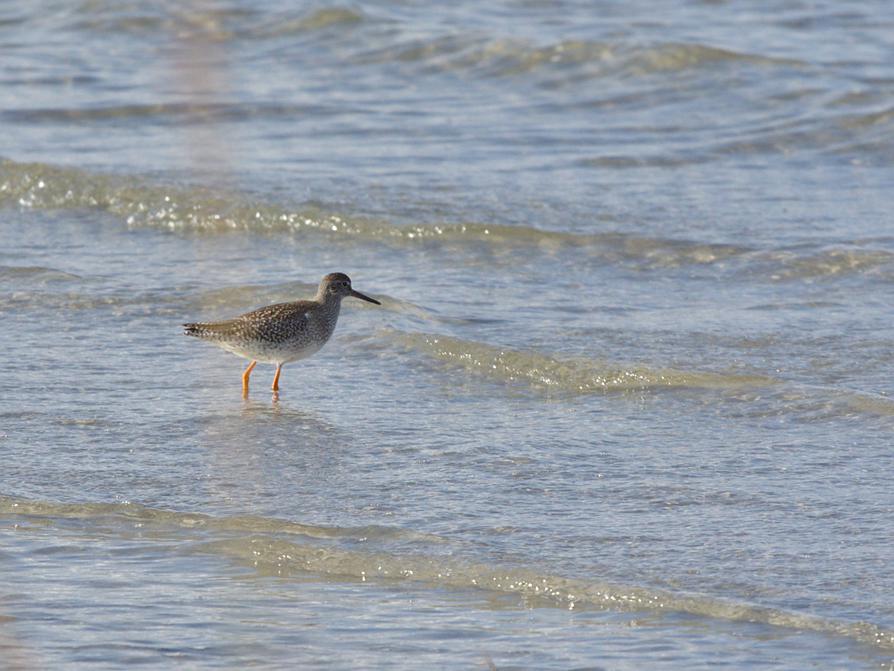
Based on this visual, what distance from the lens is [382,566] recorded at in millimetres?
5402

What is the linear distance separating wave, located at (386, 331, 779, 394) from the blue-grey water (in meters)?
0.02

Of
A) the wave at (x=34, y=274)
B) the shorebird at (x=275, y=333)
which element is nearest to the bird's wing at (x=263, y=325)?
the shorebird at (x=275, y=333)

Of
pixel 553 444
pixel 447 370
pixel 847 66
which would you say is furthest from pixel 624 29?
pixel 553 444

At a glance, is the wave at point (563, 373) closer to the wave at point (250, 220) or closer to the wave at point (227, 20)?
the wave at point (250, 220)

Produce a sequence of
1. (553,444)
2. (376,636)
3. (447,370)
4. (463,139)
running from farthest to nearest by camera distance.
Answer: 1. (463,139)
2. (447,370)
3. (553,444)
4. (376,636)

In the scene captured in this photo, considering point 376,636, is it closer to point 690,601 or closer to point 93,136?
point 690,601

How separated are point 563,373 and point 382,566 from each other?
95.7 inches

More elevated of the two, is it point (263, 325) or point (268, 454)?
point (263, 325)

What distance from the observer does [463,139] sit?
12.6 m

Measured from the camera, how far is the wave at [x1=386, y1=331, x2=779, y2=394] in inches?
294

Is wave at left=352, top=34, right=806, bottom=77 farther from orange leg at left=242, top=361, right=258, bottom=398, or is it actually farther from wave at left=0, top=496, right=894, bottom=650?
wave at left=0, top=496, right=894, bottom=650

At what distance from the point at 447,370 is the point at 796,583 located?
9.73 ft

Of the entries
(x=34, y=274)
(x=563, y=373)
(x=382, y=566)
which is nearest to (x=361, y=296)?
(x=563, y=373)

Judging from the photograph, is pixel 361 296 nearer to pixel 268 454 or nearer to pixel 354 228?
pixel 268 454
